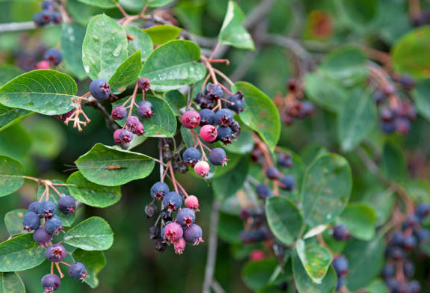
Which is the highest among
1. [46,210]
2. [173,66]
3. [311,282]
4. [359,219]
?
[173,66]

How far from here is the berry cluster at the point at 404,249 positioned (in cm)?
192

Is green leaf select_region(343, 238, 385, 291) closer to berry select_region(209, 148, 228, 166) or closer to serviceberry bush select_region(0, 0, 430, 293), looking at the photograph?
serviceberry bush select_region(0, 0, 430, 293)

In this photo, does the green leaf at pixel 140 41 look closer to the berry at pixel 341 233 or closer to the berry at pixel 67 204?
the berry at pixel 67 204

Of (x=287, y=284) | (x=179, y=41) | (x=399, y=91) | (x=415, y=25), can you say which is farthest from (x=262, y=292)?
(x=415, y=25)

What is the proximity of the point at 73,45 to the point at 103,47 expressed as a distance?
52cm

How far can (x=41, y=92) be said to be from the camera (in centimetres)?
113

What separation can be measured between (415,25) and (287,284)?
185cm

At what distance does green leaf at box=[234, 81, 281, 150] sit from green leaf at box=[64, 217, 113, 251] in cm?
56

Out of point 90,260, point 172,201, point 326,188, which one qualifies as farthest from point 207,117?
point 326,188

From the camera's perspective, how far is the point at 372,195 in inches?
87.0

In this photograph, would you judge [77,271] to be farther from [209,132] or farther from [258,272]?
[258,272]

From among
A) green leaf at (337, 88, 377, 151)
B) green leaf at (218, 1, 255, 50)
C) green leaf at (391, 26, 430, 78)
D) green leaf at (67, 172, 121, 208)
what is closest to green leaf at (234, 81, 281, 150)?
green leaf at (218, 1, 255, 50)

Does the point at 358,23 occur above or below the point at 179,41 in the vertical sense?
below

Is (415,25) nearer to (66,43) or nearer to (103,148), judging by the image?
(66,43)
